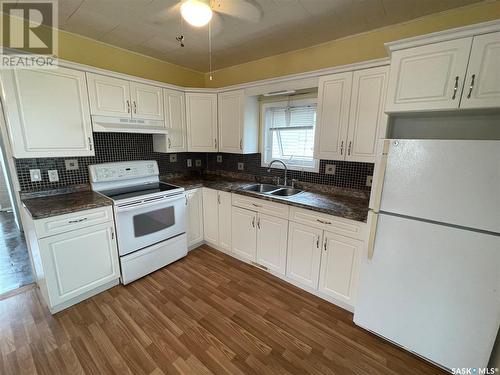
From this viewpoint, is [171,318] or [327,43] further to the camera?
[327,43]

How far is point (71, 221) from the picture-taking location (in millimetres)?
1839

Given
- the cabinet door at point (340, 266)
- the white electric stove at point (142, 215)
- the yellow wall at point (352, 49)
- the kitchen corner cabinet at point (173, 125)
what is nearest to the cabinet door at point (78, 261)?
the white electric stove at point (142, 215)

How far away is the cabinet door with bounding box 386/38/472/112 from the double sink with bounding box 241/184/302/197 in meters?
1.37

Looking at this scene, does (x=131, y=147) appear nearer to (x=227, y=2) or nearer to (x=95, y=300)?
(x=95, y=300)

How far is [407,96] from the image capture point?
144cm

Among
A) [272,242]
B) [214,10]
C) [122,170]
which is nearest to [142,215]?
Result: [122,170]

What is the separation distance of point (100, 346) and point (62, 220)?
40.7 inches

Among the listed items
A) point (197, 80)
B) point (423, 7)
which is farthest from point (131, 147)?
point (423, 7)

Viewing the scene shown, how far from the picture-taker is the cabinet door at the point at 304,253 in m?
2.04

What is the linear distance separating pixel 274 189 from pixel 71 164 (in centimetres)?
229

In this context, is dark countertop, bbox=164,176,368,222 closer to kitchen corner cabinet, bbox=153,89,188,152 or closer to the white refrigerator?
the white refrigerator

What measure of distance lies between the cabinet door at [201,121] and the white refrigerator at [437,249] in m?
2.22

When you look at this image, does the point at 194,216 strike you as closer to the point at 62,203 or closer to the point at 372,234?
the point at 62,203

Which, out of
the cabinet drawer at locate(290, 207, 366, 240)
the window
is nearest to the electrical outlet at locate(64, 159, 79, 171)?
the window
